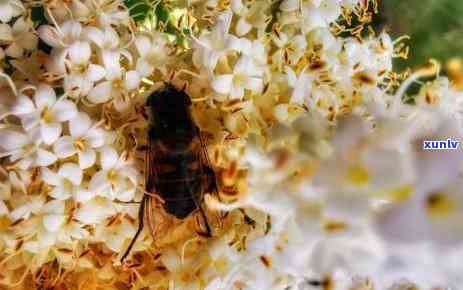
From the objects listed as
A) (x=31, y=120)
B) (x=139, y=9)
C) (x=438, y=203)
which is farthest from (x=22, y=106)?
(x=438, y=203)

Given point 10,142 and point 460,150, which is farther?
point 10,142

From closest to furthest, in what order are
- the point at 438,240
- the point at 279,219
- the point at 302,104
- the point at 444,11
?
the point at 438,240 < the point at 279,219 < the point at 302,104 < the point at 444,11

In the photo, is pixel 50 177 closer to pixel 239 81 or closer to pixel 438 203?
pixel 239 81

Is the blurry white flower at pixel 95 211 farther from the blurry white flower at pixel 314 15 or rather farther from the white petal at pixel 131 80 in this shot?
the blurry white flower at pixel 314 15

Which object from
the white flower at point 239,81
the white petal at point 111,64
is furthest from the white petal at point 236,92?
the white petal at point 111,64

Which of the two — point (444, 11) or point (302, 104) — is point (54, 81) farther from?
point (444, 11)

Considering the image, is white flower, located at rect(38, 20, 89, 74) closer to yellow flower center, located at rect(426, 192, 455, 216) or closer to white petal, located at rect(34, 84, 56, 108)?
white petal, located at rect(34, 84, 56, 108)

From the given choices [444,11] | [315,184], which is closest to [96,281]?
[315,184]
